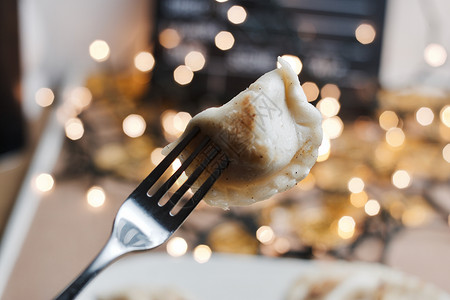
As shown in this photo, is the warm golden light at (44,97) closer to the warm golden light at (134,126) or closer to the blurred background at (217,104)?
the blurred background at (217,104)

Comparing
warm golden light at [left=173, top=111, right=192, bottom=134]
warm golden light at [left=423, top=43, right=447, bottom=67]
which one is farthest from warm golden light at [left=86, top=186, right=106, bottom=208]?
warm golden light at [left=423, top=43, right=447, bottom=67]

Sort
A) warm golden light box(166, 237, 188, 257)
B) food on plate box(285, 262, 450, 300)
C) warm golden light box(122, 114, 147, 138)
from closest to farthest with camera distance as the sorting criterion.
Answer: food on plate box(285, 262, 450, 300) → warm golden light box(166, 237, 188, 257) → warm golden light box(122, 114, 147, 138)

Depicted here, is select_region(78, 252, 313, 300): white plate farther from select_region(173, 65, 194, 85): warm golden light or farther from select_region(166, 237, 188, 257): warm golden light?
select_region(173, 65, 194, 85): warm golden light

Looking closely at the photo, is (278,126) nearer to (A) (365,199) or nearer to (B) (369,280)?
(B) (369,280)

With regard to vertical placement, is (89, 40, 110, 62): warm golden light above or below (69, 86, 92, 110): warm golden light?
above

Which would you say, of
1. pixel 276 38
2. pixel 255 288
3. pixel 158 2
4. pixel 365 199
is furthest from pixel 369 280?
pixel 158 2

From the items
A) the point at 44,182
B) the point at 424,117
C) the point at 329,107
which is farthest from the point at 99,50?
the point at 424,117

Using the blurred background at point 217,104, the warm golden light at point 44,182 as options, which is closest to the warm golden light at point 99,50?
the blurred background at point 217,104
